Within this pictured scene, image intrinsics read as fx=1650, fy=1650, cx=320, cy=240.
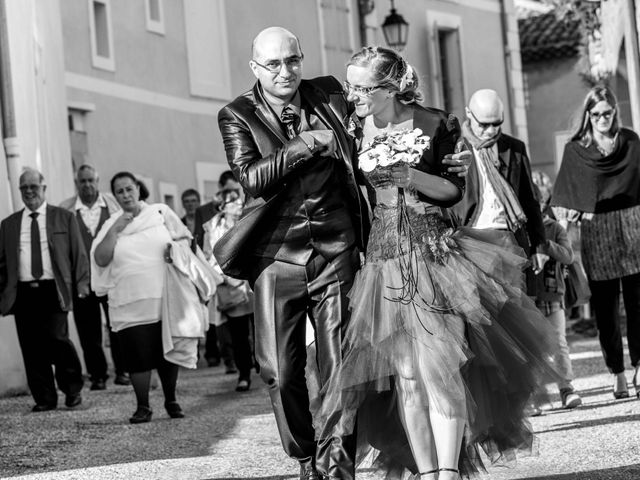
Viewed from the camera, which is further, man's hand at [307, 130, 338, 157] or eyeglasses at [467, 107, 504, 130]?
eyeglasses at [467, 107, 504, 130]

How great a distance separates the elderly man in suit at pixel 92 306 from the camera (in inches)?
640

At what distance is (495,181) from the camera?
10172mm

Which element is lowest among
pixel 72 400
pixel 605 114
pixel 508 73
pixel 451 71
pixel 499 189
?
pixel 72 400

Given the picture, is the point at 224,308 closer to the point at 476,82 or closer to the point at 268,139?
the point at 268,139

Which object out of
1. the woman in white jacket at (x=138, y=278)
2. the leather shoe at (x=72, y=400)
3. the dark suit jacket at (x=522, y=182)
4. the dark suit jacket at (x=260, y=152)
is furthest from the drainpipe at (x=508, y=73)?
the dark suit jacket at (x=260, y=152)

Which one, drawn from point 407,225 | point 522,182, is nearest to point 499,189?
point 522,182

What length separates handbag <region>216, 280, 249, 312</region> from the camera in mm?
15906

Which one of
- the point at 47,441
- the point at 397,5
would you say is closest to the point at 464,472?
the point at 47,441

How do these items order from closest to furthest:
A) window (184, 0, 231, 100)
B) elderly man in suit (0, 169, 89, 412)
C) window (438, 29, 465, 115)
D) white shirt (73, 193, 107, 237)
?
elderly man in suit (0, 169, 89, 412)
white shirt (73, 193, 107, 237)
window (184, 0, 231, 100)
window (438, 29, 465, 115)

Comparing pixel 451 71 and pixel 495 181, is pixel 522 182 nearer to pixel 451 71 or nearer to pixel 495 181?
pixel 495 181

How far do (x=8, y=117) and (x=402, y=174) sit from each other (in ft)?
35.4

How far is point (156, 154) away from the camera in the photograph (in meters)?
25.3

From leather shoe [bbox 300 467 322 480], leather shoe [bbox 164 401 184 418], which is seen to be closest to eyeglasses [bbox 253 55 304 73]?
leather shoe [bbox 300 467 322 480]

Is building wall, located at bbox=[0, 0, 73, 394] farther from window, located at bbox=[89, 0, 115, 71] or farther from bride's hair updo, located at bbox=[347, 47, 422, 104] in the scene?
bride's hair updo, located at bbox=[347, 47, 422, 104]
